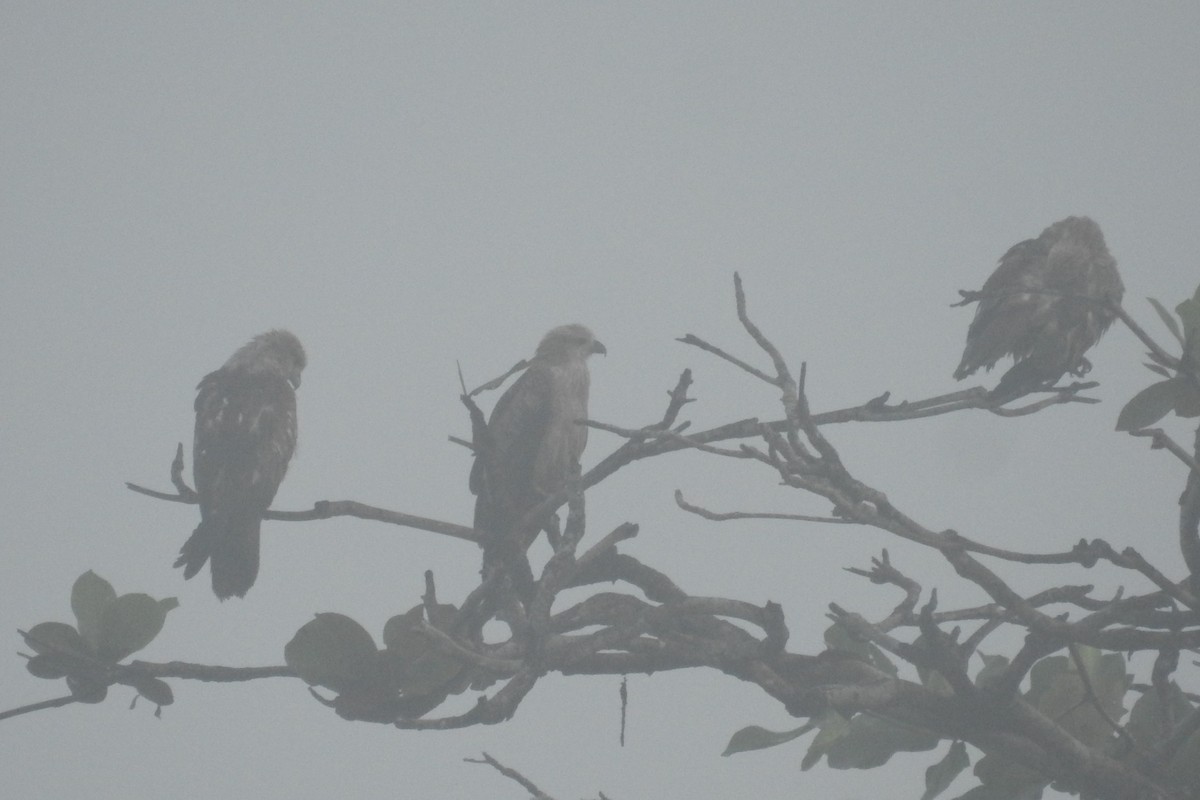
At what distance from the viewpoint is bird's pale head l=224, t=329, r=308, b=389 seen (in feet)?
32.7

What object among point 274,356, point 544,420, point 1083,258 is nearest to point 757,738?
point 544,420

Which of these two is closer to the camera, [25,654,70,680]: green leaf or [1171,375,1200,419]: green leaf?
[1171,375,1200,419]: green leaf

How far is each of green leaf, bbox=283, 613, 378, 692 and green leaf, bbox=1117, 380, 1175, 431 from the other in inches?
100

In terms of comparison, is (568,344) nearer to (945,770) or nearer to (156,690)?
(156,690)

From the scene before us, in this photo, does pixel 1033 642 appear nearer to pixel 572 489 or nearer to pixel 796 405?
pixel 796 405

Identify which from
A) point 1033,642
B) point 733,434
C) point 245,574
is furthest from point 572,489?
point 245,574

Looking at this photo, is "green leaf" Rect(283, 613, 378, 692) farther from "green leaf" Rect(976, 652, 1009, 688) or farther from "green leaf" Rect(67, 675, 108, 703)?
"green leaf" Rect(976, 652, 1009, 688)

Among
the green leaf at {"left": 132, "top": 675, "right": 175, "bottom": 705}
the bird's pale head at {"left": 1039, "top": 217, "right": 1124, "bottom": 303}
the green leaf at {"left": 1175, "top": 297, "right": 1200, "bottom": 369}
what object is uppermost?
the bird's pale head at {"left": 1039, "top": 217, "right": 1124, "bottom": 303}

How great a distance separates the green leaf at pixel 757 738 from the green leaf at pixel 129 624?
201cm

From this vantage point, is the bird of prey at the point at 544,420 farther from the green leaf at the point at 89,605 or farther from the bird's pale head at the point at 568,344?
the green leaf at the point at 89,605

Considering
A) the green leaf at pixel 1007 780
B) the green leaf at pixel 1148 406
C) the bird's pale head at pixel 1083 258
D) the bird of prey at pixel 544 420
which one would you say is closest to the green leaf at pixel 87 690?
the green leaf at pixel 1007 780

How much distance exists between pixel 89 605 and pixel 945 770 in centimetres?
296

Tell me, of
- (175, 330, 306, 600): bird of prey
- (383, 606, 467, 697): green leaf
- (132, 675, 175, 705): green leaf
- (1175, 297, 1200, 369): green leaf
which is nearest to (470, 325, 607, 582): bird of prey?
(175, 330, 306, 600): bird of prey

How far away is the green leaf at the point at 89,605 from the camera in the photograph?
414 cm
